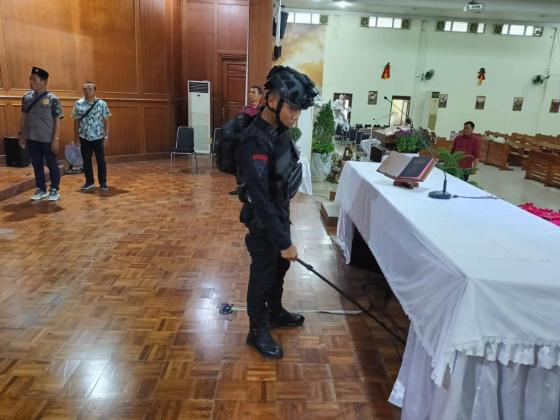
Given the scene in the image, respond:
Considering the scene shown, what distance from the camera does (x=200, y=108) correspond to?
9.07 m

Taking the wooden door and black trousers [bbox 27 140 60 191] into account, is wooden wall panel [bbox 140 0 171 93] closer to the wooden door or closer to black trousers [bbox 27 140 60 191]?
the wooden door

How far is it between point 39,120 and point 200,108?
180 inches

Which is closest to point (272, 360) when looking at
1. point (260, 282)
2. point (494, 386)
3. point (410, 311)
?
point (260, 282)

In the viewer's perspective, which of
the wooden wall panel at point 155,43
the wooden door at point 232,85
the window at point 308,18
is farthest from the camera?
the window at point 308,18

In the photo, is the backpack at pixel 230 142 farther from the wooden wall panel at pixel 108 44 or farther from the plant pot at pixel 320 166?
the wooden wall panel at pixel 108 44

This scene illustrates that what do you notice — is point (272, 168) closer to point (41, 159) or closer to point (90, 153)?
point (41, 159)

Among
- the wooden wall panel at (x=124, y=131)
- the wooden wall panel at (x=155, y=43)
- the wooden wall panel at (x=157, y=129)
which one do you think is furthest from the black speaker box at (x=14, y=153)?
the wooden wall panel at (x=155, y=43)

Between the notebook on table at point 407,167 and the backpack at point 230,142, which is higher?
the backpack at point 230,142

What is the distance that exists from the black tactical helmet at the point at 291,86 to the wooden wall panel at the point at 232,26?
822 cm

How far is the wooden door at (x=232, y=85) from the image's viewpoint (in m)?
9.83

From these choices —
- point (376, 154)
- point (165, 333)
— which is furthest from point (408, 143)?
point (165, 333)

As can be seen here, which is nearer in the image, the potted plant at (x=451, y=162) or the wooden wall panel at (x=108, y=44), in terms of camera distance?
the potted plant at (x=451, y=162)

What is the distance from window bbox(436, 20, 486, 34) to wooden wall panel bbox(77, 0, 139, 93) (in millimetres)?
11173

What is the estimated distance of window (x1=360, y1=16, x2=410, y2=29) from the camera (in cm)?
1464
